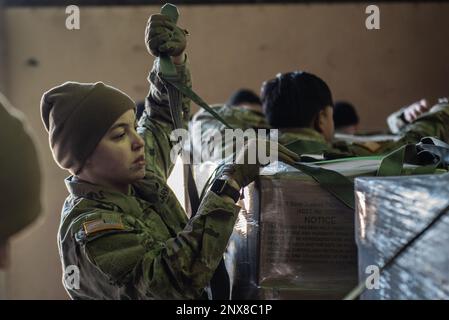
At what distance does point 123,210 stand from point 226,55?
8.05 feet

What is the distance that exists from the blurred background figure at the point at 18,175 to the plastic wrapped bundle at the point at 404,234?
1.50 ft

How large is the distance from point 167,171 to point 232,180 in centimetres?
38

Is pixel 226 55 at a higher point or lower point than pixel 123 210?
higher

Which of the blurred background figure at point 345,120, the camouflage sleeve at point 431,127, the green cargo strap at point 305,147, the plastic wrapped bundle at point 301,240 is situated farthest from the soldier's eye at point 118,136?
the blurred background figure at point 345,120

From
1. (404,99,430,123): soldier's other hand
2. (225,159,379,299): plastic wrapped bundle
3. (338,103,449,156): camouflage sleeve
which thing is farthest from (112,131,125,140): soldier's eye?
(404,99,430,123): soldier's other hand

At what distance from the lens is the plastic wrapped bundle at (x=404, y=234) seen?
671 mm

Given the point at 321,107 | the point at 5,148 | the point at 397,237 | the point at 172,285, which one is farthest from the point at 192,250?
the point at 321,107

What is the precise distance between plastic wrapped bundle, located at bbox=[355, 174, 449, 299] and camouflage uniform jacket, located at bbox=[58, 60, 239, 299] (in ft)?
0.82

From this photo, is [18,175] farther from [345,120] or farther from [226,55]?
[226,55]

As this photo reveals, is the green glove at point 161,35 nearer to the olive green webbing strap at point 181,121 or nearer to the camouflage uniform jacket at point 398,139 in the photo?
the olive green webbing strap at point 181,121

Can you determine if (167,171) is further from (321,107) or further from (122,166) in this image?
(321,107)

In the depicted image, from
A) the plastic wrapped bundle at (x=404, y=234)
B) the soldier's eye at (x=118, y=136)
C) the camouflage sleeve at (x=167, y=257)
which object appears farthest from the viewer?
the soldier's eye at (x=118, y=136)

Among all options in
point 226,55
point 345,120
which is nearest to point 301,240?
point 345,120

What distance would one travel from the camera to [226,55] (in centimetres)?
337
